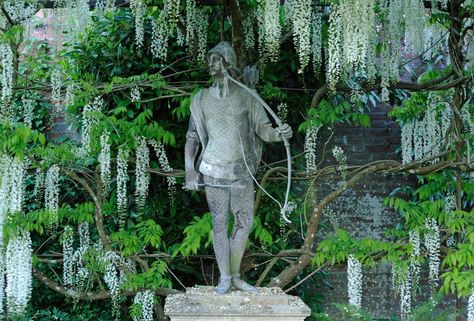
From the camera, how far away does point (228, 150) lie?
388cm

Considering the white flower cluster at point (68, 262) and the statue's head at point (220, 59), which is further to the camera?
the white flower cluster at point (68, 262)

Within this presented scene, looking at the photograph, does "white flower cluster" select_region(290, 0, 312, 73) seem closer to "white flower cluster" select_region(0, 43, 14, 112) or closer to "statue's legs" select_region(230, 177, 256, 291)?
"statue's legs" select_region(230, 177, 256, 291)

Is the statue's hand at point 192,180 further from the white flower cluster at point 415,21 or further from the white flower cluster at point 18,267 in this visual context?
the white flower cluster at point 415,21

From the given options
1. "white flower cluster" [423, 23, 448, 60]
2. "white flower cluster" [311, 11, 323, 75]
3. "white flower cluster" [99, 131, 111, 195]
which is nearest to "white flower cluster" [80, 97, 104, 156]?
"white flower cluster" [99, 131, 111, 195]

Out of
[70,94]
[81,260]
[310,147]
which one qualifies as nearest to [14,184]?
[70,94]

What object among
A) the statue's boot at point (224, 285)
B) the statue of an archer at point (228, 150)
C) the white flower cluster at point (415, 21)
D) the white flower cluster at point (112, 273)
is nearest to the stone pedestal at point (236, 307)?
the statue's boot at point (224, 285)

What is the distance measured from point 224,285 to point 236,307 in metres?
0.19

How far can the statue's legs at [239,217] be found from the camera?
389 centimetres

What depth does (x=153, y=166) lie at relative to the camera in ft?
18.6

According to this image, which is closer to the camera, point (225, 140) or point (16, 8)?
point (225, 140)

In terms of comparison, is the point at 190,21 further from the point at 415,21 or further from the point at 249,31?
the point at 415,21

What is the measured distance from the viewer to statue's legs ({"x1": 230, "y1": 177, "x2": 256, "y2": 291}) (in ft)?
12.8

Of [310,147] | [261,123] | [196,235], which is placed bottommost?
[196,235]

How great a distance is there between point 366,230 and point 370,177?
1.49 feet
